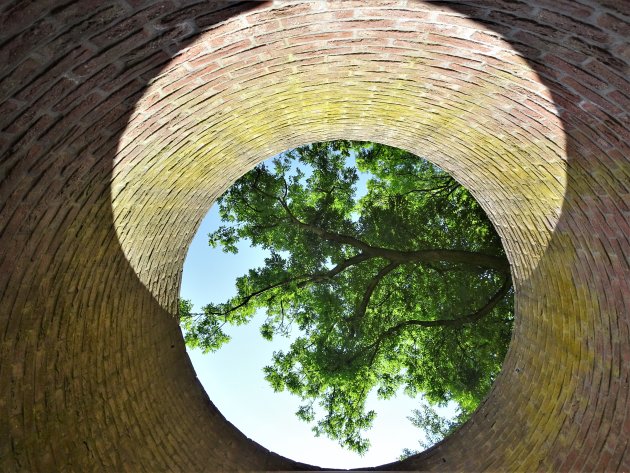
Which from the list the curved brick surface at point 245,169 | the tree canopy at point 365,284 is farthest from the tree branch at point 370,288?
the curved brick surface at point 245,169

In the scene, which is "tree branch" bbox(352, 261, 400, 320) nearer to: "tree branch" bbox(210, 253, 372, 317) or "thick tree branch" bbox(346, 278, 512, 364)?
"tree branch" bbox(210, 253, 372, 317)

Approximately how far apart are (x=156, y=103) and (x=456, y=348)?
36.0ft

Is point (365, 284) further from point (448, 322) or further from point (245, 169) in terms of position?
point (245, 169)

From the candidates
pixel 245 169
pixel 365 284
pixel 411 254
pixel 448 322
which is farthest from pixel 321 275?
pixel 245 169

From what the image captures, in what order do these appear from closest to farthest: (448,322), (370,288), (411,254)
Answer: (411,254)
(448,322)
(370,288)

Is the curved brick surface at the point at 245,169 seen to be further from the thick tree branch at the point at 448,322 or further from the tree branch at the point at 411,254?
the thick tree branch at the point at 448,322

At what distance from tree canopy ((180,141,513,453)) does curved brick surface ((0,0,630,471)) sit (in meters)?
5.63

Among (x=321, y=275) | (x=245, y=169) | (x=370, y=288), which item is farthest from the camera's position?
(x=321, y=275)

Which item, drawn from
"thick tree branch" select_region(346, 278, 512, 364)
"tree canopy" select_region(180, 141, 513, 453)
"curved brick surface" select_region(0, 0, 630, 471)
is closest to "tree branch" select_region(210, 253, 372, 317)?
"tree canopy" select_region(180, 141, 513, 453)

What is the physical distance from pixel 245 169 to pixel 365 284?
7711 millimetres

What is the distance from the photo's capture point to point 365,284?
12.5 meters

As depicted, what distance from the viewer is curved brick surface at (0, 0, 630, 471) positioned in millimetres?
2385

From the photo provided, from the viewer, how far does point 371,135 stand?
5441 mm

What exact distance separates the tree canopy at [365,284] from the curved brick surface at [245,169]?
18.5ft
